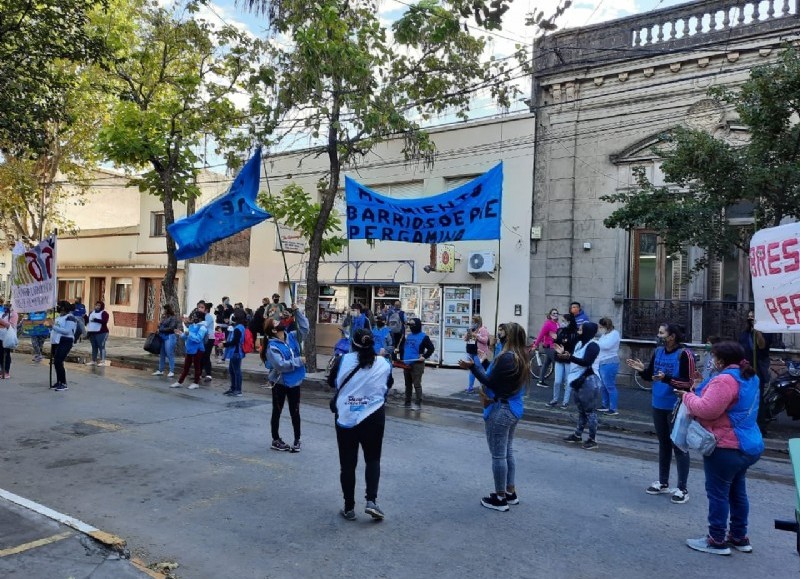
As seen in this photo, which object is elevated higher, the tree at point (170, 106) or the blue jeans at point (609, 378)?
the tree at point (170, 106)

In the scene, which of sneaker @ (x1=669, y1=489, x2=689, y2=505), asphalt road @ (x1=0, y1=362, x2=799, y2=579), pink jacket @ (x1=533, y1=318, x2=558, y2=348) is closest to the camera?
asphalt road @ (x1=0, y1=362, x2=799, y2=579)

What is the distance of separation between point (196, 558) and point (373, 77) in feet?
37.6

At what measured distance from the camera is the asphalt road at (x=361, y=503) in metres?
4.46

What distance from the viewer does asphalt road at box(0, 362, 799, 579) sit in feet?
14.6

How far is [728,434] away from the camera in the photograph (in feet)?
15.0

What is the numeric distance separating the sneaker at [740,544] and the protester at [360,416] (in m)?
2.81

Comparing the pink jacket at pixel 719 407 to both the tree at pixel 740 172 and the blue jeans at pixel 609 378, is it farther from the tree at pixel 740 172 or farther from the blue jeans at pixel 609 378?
the blue jeans at pixel 609 378

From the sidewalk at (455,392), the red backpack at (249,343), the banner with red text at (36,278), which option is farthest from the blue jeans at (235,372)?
the red backpack at (249,343)

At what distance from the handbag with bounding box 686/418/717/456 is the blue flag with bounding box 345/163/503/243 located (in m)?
6.95

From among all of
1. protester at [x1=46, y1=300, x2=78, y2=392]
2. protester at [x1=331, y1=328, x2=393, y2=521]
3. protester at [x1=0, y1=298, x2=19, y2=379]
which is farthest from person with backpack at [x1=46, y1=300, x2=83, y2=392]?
protester at [x1=331, y1=328, x2=393, y2=521]

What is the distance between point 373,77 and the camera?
13617mm

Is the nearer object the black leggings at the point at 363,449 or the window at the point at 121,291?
the black leggings at the point at 363,449

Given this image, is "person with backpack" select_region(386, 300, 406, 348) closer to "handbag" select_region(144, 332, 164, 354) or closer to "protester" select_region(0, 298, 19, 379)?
"handbag" select_region(144, 332, 164, 354)

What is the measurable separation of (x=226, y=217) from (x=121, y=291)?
58.5ft
